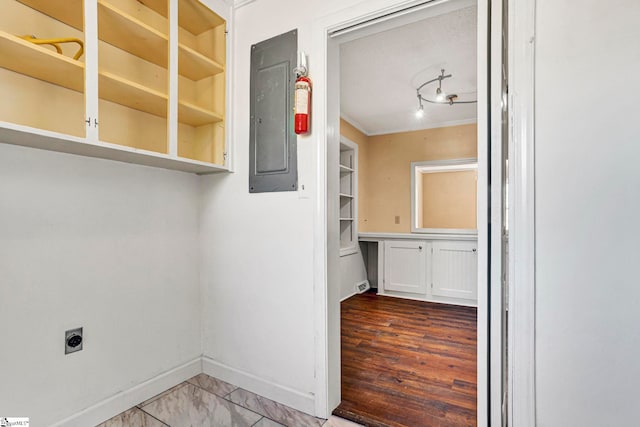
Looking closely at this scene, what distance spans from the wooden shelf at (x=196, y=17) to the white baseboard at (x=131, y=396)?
2282 millimetres

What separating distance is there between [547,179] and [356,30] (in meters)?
1.26

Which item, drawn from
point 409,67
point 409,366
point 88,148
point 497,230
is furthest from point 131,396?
point 409,67

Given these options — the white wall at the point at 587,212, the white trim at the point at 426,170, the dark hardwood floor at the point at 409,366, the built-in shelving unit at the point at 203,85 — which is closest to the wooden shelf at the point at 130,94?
the built-in shelving unit at the point at 203,85

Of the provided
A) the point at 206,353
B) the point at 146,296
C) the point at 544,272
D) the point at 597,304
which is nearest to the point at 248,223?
the point at 146,296

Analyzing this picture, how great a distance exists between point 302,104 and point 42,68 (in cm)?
117

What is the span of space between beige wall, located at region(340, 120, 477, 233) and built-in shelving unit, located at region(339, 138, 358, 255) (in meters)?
0.22

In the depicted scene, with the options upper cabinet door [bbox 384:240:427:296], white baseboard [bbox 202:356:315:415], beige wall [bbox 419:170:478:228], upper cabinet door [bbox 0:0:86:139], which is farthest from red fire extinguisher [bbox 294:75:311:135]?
beige wall [bbox 419:170:478:228]

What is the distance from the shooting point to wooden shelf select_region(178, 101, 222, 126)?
1.70 metres

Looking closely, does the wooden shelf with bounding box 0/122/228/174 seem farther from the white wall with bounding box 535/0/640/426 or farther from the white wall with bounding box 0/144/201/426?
the white wall with bounding box 535/0/640/426

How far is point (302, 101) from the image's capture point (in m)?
1.56

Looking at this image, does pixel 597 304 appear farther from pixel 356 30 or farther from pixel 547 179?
pixel 356 30

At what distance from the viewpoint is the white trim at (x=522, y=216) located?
0.84 m

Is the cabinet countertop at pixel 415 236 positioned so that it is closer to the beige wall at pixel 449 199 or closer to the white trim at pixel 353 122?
the beige wall at pixel 449 199

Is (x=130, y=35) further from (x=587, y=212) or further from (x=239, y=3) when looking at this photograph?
(x=587, y=212)
